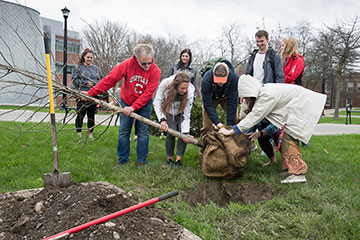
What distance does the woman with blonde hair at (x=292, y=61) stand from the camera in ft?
16.8

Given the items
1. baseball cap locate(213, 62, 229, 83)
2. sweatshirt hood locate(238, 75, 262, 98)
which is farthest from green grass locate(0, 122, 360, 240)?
baseball cap locate(213, 62, 229, 83)

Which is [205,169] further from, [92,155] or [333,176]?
[92,155]

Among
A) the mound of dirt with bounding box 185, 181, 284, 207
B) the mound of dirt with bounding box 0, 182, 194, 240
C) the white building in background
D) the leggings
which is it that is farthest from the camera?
the leggings

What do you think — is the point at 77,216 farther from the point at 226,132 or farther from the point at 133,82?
the point at 133,82

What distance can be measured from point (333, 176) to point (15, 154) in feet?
16.3

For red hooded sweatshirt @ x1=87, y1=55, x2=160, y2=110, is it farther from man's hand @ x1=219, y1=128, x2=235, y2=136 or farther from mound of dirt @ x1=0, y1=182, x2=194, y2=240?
mound of dirt @ x1=0, y1=182, x2=194, y2=240

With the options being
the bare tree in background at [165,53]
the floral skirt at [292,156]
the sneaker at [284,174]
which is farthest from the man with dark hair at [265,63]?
the bare tree in background at [165,53]

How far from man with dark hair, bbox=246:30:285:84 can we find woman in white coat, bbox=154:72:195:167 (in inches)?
47.1

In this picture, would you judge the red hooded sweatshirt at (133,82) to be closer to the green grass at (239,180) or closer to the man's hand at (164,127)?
the man's hand at (164,127)

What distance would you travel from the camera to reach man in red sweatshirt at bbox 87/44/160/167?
4.29 meters

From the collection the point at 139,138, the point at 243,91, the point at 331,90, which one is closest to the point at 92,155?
the point at 139,138

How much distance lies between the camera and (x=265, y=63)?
475 centimetres

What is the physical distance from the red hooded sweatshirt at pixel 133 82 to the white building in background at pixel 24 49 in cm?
59

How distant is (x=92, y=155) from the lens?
16.8ft
